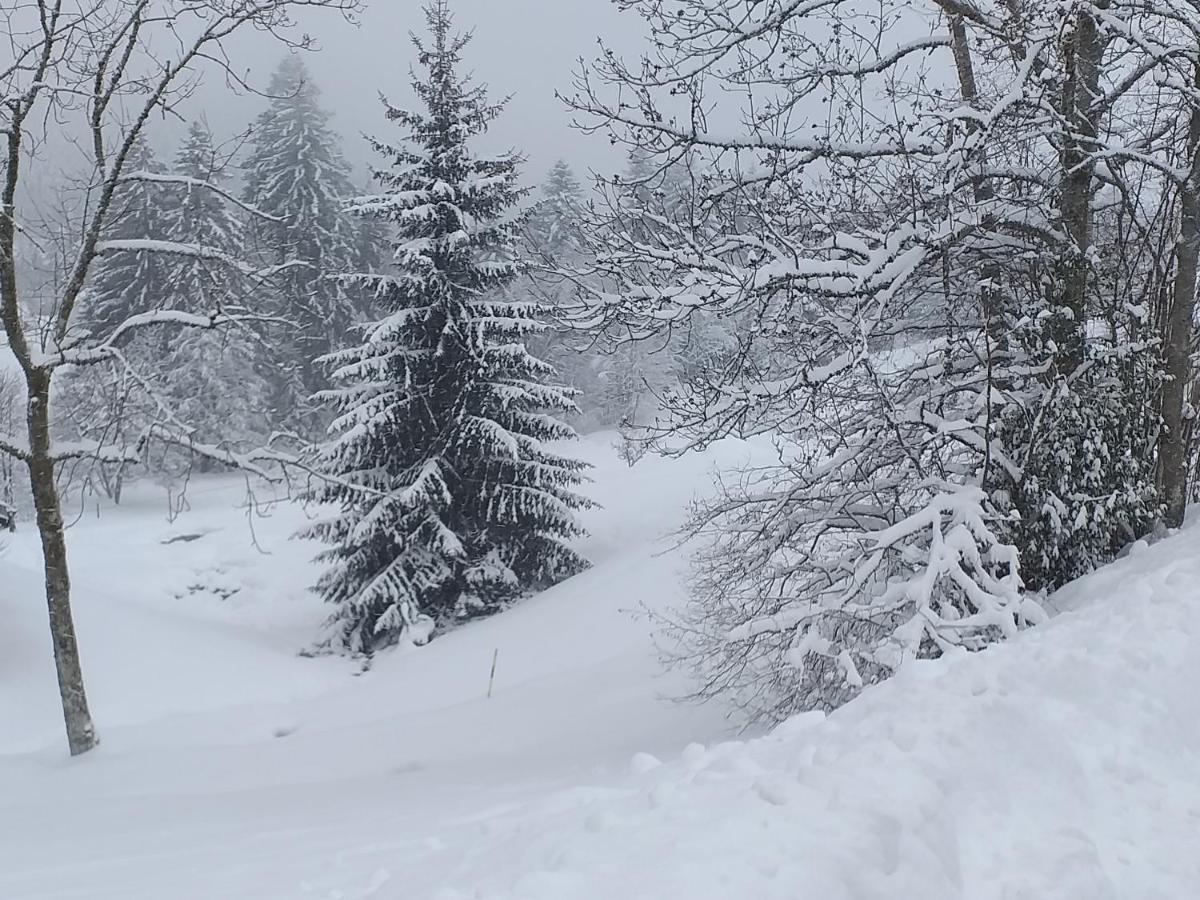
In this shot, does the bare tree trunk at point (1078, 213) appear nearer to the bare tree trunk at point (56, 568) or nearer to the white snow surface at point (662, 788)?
the white snow surface at point (662, 788)

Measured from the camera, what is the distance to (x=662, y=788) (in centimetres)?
278

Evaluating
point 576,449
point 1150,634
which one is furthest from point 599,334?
point 576,449

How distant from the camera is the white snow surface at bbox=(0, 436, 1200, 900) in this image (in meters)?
2.29

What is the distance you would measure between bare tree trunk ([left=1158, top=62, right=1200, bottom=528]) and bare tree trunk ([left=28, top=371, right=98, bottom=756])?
9.44 m

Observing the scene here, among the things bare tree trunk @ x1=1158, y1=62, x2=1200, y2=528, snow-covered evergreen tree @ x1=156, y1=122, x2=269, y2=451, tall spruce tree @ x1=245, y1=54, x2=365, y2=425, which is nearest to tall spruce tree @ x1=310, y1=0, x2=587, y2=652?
bare tree trunk @ x1=1158, y1=62, x2=1200, y2=528

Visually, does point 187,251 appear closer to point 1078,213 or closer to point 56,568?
point 56,568

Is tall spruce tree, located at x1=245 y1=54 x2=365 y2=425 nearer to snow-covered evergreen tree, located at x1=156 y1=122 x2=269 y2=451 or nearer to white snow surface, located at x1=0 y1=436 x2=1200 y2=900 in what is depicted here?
snow-covered evergreen tree, located at x1=156 y1=122 x2=269 y2=451

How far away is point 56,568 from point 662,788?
7.12 m

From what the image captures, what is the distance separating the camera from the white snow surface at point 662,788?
7.52 feet

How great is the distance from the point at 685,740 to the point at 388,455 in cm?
867

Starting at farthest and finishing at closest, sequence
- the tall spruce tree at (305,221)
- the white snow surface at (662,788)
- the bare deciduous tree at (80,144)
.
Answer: the tall spruce tree at (305,221), the bare deciduous tree at (80,144), the white snow surface at (662,788)

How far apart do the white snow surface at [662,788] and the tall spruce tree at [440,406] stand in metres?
3.66

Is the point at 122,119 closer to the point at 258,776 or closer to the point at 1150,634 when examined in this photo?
the point at 258,776

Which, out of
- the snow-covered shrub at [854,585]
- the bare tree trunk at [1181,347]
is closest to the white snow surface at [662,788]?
the snow-covered shrub at [854,585]
